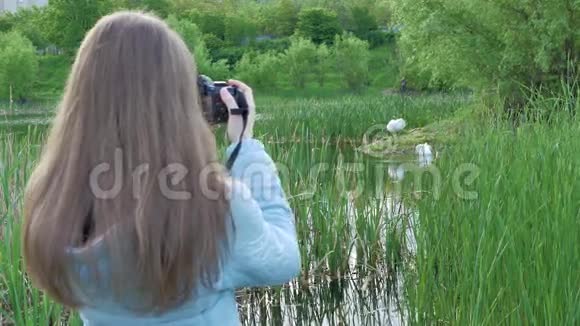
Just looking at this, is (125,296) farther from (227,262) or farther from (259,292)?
(259,292)

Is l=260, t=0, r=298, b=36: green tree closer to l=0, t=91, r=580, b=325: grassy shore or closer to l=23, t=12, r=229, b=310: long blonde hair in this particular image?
l=0, t=91, r=580, b=325: grassy shore

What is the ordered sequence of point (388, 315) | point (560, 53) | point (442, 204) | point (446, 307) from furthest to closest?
1. point (560, 53)
2. point (388, 315)
3. point (442, 204)
4. point (446, 307)

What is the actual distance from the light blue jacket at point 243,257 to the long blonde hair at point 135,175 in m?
0.03

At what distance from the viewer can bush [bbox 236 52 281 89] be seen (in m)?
29.1

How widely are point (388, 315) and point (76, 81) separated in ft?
9.63

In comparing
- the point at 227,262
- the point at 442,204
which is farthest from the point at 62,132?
the point at 442,204

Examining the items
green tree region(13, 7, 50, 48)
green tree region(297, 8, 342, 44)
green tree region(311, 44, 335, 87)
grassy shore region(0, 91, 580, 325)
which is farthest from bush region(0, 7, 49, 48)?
grassy shore region(0, 91, 580, 325)

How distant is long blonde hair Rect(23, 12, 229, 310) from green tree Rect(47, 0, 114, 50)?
111 feet

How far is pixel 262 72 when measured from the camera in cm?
2920

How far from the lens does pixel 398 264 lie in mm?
4258

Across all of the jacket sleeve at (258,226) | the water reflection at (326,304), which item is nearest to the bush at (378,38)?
the water reflection at (326,304)

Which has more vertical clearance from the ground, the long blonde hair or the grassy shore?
the long blonde hair

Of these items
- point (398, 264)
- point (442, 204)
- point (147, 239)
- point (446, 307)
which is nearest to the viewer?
point (147, 239)

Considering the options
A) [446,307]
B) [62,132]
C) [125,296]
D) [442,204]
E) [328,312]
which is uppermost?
[62,132]
